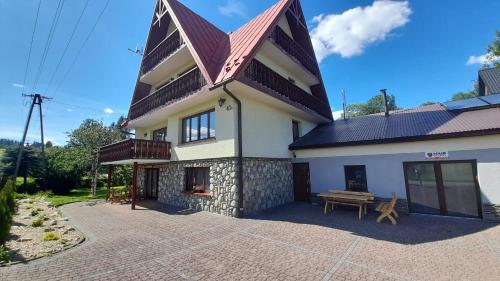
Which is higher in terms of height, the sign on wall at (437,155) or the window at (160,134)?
the window at (160,134)

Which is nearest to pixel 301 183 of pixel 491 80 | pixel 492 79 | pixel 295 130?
pixel 295 130

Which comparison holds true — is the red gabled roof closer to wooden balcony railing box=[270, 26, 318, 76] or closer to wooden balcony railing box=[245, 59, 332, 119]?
wooden balcony railing box=[245, 59, 332, 119]

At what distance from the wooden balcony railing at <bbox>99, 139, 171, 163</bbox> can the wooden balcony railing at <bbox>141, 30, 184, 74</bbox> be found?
17.4 feet

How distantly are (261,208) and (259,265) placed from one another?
5681mm

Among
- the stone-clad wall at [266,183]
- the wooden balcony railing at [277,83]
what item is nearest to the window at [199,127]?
the stone-clad wall at [266,183]

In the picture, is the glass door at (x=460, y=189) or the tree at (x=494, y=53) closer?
the glass door at (x=460, y=189)

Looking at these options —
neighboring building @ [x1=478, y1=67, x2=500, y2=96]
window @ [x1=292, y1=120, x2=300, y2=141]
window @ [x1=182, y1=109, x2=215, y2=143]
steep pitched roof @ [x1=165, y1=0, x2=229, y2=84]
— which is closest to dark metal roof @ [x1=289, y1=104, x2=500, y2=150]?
window @ [x1=292, y1=120, x2=300, y2=141]

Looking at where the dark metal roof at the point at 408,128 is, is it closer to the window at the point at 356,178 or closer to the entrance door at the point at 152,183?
the window at the point at 356,178

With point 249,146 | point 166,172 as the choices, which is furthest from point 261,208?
point 166,172

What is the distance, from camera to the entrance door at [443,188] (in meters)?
8.98

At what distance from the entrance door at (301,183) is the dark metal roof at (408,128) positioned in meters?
1.24

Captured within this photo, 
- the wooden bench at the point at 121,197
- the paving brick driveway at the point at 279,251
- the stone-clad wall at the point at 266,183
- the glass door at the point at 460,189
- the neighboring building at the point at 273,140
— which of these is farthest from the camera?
the wooden bench at the point at 121,197

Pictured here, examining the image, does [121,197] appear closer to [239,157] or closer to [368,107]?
[239,157]

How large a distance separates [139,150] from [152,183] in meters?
4.84
